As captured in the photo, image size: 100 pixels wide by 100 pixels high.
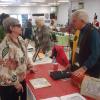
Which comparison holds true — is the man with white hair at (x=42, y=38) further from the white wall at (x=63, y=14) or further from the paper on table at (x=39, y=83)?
the white wall at (x=63, y=14)

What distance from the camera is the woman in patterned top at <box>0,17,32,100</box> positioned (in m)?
1.84

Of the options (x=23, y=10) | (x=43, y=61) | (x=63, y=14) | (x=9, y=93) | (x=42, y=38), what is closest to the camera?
(x=9, y=93)

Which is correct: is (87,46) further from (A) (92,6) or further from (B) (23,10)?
(B) (23,10)

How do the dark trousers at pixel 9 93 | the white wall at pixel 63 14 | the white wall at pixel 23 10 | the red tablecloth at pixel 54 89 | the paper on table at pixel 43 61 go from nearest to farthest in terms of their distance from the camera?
the red tablecloth at pixel 54 89, the dark trousers at pixel 9 93, the paper on table at pixel 43 61, the white wall at pixel 63 14, the white wall at pixel 23 10

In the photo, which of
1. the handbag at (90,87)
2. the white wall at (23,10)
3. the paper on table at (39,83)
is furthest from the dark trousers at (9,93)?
the white wall at (23,10)

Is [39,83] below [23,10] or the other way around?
below

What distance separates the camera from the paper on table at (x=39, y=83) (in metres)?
2.02

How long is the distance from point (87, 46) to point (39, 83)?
665 millimetres

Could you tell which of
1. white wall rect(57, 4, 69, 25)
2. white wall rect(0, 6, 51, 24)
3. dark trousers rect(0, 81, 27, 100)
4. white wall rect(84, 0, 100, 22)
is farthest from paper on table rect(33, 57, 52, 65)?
white wall rect(0, 6, 51, 24)

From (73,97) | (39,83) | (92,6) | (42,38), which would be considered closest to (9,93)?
(39,83)

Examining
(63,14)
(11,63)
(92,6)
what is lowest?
(11,63)

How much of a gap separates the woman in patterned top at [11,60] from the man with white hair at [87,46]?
59 centimetres

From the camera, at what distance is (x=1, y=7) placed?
16.7 m

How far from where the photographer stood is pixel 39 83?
2.11 metres
